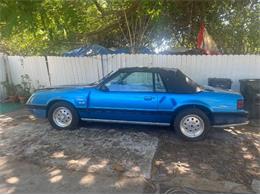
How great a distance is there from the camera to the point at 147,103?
5.87 m

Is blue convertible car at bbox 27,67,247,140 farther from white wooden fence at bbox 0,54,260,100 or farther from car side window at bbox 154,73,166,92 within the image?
white wooden fence at bbox 0,54,260,100

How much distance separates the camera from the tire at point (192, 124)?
5.71 m

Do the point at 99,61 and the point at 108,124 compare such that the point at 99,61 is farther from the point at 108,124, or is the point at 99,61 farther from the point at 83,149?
the point at 83,149

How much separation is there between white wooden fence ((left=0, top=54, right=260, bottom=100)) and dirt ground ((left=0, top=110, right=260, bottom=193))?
2401mm

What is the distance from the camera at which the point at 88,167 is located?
4496 millimetres

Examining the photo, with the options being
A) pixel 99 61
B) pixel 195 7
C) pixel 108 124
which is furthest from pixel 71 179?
pixel 195 7

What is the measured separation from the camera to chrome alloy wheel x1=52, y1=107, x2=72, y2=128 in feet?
20.8

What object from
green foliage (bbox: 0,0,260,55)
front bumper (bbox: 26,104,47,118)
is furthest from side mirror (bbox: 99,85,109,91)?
green foliage (bbox: 0,0,260,55)

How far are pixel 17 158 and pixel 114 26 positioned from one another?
9159 millimetres

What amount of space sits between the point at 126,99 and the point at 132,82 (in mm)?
389

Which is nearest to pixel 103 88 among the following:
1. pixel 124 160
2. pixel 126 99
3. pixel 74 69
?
pixel 126 99

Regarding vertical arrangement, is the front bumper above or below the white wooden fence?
below

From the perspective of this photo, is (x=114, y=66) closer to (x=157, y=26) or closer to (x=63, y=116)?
(x=63, y=116)

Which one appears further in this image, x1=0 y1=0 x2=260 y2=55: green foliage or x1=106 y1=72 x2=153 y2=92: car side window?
x1=0 y1=0 x2=260 y2=55: green foliage
